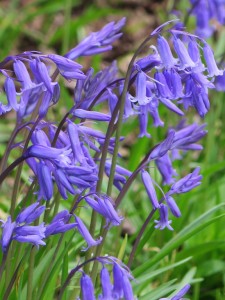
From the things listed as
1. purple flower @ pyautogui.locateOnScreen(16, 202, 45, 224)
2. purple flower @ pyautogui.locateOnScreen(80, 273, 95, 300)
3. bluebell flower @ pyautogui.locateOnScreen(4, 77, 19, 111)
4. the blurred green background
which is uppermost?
bluebell flower @ pyautogui.locateOnScreen(4, 77, 19, 111)

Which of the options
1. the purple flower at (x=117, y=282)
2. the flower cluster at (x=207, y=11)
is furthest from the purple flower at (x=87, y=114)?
the flower cluster at (x=207, y=11)

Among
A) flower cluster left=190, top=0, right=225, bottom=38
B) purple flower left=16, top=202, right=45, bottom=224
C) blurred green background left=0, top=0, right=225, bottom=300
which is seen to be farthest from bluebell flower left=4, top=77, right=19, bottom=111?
flower cluster left=190, top=0, right=225, bottom=38

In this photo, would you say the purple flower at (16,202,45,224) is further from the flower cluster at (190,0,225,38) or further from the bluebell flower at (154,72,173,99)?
the flower cluster at (190,0,225,38)

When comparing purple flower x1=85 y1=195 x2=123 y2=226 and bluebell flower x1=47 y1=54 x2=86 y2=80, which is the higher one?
bluebell flower x1=47 y1=54 x2=86 y2=80

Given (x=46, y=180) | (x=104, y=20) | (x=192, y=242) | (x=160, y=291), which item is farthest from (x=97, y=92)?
(x=104, y=20)

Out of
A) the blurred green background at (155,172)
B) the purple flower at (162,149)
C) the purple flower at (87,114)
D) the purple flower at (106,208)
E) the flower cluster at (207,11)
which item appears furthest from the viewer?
the flower cluster at (207,11)

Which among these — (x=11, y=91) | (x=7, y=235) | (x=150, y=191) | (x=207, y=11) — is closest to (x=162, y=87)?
(x=150, y=191)

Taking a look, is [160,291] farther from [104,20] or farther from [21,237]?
[104,20]

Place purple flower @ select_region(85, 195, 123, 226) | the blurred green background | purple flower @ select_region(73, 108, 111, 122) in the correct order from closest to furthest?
purple flower @ select_region(85, 195, 123, 226), purple flower @ select_region(73, 108, 111, 122), the blurred green background

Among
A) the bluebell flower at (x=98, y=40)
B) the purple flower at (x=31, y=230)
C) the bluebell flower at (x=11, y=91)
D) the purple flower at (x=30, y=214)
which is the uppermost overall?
the bluebell flower at (x=98, y=40)

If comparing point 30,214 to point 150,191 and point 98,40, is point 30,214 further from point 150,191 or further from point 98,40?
point 98,40

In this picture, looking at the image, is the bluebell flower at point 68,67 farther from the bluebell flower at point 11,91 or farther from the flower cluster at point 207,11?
the flower cluster at point 207,11
